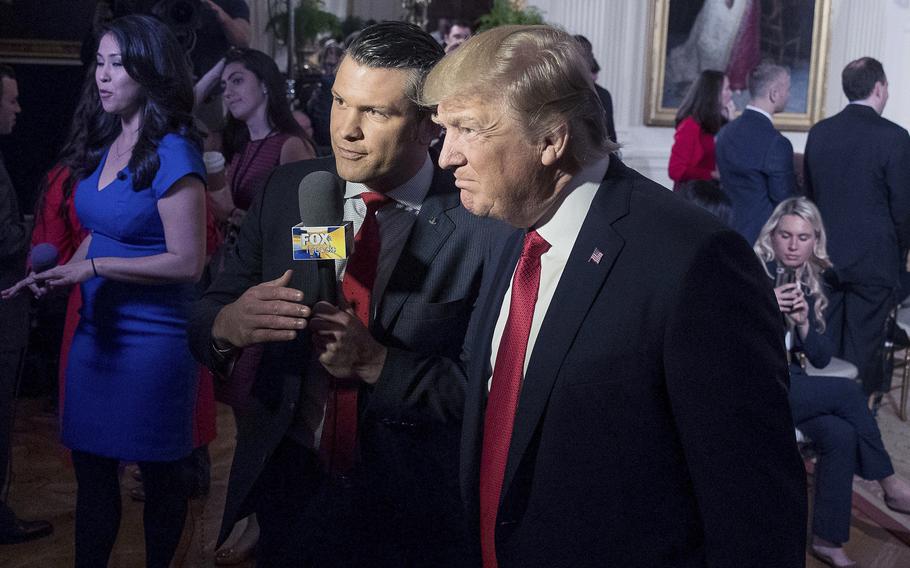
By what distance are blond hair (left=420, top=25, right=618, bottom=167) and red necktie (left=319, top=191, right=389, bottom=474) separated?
470 millimetres

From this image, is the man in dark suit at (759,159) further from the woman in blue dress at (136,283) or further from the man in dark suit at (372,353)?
the man in dark suit at (372,353)

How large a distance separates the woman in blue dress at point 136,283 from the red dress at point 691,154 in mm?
4455

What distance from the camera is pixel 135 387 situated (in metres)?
2.83

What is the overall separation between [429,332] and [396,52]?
49cm

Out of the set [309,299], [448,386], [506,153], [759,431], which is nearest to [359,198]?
[309,299]

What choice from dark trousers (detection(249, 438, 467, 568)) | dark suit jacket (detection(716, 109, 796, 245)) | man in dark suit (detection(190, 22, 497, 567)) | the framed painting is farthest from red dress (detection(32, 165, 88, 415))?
the framed painting

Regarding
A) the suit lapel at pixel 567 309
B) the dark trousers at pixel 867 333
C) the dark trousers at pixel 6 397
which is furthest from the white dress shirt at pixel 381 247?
the dark trousers at pixel 867 333

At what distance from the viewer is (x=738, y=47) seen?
9.78 m

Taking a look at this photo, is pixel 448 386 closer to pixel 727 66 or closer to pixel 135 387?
pixel 135 387

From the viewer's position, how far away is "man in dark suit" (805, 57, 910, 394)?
561 cm

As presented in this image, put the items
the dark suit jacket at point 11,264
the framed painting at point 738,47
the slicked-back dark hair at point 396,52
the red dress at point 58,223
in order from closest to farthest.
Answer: the slicked-back dark hair at point 396,52 → the red dress at point 58,223 → the dark suit jacket at point 11,264 → the framed painting at point 738,47

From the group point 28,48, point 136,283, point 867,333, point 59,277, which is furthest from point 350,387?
point 28,48

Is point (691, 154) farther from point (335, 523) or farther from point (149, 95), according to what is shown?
point (335, 523)

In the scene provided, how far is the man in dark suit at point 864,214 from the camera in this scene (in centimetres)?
561
